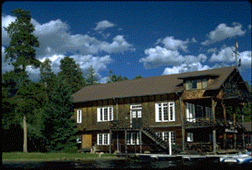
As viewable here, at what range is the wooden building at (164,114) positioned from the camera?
36906 millimetres

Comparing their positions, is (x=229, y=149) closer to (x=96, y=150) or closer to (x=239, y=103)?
(x=239, y=103)

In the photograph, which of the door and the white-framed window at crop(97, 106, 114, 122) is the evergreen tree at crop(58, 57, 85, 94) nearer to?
the white-framed window at crop(97, 106, 114, 122)

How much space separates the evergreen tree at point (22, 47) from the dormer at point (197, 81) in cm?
1816

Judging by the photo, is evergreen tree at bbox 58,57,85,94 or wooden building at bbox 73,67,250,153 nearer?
wooden building at bbox 73,67,250,153

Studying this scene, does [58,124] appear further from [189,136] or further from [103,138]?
[189,136]

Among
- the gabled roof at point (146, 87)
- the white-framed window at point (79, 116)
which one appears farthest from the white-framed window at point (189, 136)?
the white-framed window at point (79, 116)

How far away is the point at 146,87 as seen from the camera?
42750 millimetres

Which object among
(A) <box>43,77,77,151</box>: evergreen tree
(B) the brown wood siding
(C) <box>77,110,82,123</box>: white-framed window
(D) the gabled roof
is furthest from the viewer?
(C) <box>77,110,82,123</box>: white-framed window

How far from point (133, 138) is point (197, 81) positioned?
10.4 metres

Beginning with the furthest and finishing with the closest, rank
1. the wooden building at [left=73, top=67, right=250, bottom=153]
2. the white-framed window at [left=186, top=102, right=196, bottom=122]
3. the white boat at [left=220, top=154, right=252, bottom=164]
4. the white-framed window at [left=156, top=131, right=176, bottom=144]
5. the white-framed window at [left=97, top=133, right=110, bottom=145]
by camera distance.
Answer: the white-framed window at [left=97, top=133, right=110, bottom=145] < the white-framed window at [left=156, top=131, right=176, bottom=144] < the white-framed window at [left=186, top=102, right=196, bottom=122] < the wooden building at [left=73, top=67, right=250, bottom=153] < the white boat at [left=220, top=154, right=252, bottom=164]

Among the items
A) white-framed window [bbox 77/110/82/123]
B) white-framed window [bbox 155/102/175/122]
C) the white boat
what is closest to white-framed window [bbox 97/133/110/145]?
white-framed window [bbox 77/110/82/123]

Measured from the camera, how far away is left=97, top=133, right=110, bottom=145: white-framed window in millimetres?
42844

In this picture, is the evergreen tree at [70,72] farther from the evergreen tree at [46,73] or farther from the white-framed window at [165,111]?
the white-framed window at [165,111]

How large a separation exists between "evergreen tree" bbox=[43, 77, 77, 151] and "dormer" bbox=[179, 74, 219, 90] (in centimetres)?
1509
